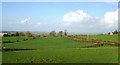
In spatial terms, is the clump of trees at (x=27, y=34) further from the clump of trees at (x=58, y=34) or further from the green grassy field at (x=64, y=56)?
the green grassy field at (x=64, y=56)

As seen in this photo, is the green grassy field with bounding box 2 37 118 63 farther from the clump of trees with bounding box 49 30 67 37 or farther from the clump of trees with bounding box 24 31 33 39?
the clump of trees with bounding box 49 30 67 37

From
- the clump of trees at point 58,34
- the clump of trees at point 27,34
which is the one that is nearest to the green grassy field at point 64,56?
the clump of trees at point 27,34

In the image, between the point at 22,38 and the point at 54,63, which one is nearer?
the point at 54,63

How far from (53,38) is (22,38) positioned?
4.72 meters

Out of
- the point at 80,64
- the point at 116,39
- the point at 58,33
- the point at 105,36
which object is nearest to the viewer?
the point at 80,64

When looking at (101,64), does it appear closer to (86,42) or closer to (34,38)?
(86,42)

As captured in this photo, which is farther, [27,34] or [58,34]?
[58,34]

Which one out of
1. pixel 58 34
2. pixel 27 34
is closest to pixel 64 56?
pixel 27 34

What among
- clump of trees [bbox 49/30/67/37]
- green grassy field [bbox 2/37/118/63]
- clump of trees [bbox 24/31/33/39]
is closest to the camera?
green grassy field [bbox 2/37/118/63]

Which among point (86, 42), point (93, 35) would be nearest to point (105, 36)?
point (93, 35)

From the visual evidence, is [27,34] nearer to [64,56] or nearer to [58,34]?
[58,34]

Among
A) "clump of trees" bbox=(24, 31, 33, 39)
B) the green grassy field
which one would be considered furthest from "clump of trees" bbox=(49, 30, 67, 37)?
the green grassy field

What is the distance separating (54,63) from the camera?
1470 cm

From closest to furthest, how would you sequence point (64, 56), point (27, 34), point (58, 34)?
point (64, 56) → point (27, 34) → point (58, 34)
